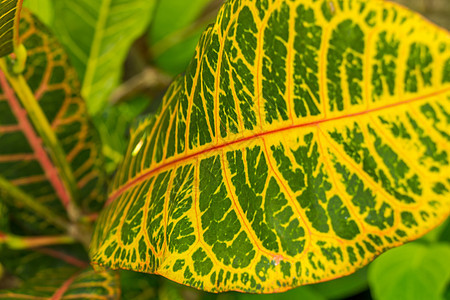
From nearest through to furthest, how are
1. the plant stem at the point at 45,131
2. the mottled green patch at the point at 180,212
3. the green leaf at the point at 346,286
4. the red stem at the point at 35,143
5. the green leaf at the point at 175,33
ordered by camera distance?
the mottled green patch at the point at 180,212 → the plant stem at the point at 45,131 → the red stem at the point at 35,143 → the green leaf at the point at 346,286 → the green leaf at the point at 175,33

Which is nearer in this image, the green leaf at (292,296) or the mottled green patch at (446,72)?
the mottled green patch at (446,72)

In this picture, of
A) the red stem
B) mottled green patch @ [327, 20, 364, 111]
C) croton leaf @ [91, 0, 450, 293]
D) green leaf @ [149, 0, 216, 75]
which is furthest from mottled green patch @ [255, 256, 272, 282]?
green leaf @ [149, 0, 216, 75]

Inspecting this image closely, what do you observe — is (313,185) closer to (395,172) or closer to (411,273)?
(395,172)

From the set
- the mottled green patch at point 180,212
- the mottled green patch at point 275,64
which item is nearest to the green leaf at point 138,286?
the mottled green patch at point 180,212

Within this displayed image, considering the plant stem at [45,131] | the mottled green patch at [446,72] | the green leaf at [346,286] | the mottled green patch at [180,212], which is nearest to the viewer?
the mottled green patch at [446,72]

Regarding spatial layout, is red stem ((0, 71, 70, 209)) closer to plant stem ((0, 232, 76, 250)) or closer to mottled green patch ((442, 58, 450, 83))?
plant stem ((0, 232, 76, 250))

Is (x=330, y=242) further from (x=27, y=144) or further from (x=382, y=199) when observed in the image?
(x=27, y=144)

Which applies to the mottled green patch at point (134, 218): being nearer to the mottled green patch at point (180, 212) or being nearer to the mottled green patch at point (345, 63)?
the mottled green patch at point (180, 212)

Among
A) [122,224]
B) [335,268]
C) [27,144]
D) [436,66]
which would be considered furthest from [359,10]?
[27,144]
